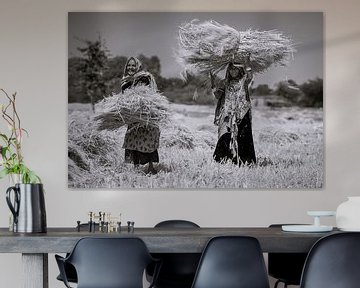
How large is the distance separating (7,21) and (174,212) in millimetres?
2054

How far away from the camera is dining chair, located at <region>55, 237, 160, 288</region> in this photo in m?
3.41

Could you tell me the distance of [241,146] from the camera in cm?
563

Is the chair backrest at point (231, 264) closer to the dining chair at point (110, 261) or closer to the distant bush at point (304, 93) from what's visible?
the dining chair at point (110, 261)

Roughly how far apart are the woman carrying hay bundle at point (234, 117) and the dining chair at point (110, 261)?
89.9 inches

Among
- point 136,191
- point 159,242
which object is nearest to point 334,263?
point 159,242

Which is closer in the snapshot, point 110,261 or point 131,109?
point 110,261

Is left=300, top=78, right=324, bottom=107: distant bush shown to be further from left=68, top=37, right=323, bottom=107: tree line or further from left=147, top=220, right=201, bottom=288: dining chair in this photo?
left=147, top=220, right=201, bottom=288: dining chair

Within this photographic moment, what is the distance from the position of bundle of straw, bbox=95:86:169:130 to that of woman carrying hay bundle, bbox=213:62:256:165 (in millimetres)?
458

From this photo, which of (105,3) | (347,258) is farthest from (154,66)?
(347,258)

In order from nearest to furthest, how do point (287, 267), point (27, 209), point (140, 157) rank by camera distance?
point (27, 209), point (287, 267), point (140, 157)

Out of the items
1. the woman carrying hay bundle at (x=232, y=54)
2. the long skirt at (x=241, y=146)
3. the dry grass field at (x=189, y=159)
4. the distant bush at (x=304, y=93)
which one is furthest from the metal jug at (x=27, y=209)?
the distant bush at (x=304, y=93)

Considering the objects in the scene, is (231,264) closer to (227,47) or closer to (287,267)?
(287,267)

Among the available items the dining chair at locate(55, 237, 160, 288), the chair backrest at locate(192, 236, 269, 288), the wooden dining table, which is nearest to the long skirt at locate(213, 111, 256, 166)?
the wooden dining table

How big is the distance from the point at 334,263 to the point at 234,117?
245cm
